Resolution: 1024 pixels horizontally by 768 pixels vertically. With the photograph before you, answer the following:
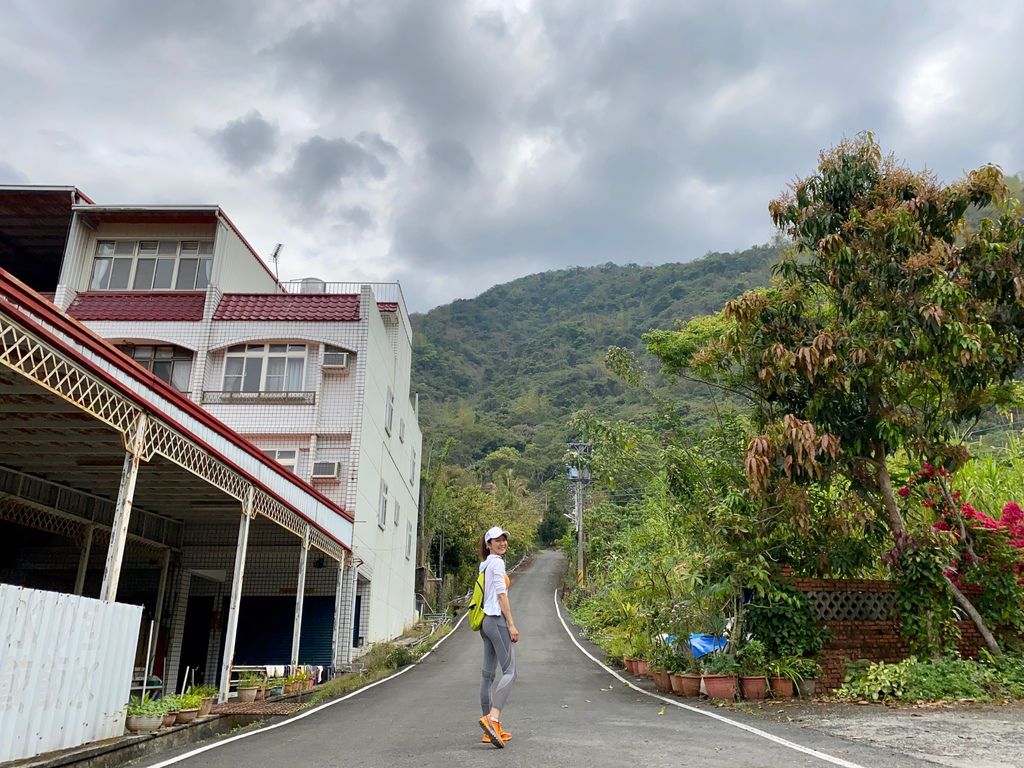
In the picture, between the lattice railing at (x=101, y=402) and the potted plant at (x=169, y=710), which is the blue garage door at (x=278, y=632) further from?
the potted plant at (x=169, y=710)

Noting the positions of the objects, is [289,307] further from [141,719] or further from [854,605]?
[854,605]

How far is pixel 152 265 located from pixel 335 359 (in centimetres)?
635

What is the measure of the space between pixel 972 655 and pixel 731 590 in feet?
11.2

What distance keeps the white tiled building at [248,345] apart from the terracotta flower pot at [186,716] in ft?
30.3

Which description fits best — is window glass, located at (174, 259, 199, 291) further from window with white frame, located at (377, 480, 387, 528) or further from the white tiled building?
window with white frame, located at (377, 480, 387, 528)

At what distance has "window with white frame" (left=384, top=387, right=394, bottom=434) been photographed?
2250cm

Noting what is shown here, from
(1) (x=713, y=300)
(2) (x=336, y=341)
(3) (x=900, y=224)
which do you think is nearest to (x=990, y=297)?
(3) (x=900, y=224)

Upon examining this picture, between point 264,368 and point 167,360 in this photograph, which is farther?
point 167,360

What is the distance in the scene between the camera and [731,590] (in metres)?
10.1

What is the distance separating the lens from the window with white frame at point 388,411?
73.8 feet

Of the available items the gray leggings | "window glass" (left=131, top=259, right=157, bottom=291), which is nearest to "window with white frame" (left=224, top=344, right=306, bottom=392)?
"window glass" (left=131, top=259, right=157, bottom=291)

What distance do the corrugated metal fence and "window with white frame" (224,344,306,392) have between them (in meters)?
12.8

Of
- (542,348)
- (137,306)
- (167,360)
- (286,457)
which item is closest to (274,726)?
(286,457)

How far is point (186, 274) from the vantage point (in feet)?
67.8
